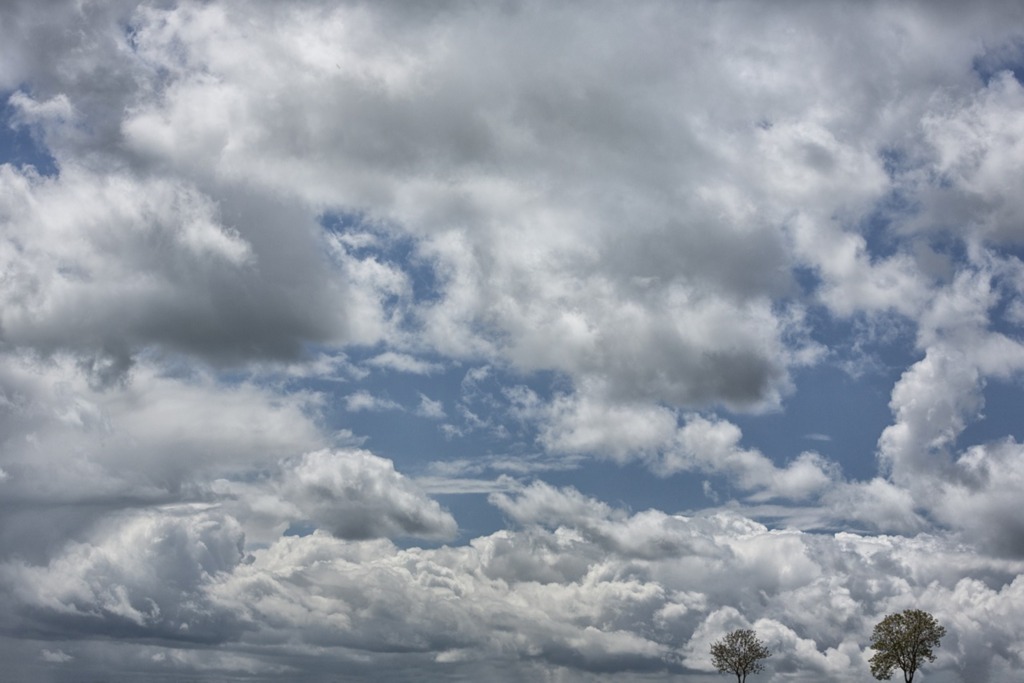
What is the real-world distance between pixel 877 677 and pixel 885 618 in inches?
430

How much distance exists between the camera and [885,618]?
172500mm

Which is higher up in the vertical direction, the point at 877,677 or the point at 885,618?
the point at 885,618

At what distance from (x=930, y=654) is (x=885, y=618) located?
946 centimetres

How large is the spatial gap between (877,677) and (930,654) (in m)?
10.5

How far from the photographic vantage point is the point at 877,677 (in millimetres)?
171000

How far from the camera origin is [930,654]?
168000 mm
